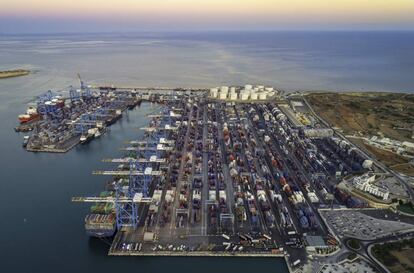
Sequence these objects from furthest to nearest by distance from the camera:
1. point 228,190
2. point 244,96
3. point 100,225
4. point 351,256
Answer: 1. point 244,96
2. point 228,190
3. point 100,225
4. point 351,256

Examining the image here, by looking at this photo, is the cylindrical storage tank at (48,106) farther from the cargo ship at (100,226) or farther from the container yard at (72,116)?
the cargo ship at (100,226)

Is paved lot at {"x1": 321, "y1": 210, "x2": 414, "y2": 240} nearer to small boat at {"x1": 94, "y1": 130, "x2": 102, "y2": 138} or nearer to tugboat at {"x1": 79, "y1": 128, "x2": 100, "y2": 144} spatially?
tugboat at {"x1": 79, "y1": 128, "x2": 100, "y2": 144}

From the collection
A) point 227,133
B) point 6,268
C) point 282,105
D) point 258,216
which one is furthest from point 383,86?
point 6,268

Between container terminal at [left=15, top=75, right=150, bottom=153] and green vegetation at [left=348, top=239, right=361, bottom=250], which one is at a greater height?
container terminal at [left=15, top=75, right=150, bottom=153]

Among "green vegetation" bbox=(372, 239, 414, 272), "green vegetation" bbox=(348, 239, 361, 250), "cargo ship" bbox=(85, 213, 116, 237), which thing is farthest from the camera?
"cargo ship" bbox=(85, 213, 116, 237)

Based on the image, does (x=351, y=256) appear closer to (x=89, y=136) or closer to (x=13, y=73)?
(x=89, y=136)

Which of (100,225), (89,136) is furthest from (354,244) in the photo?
(89,136)

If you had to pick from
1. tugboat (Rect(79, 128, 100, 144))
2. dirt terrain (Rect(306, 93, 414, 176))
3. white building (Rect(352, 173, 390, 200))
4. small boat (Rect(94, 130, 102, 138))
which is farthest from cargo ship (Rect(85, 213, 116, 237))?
dirt terrain (Rect(306, 93, 414, 176))
